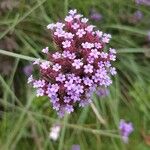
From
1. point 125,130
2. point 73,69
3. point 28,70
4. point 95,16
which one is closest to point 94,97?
point 125,130

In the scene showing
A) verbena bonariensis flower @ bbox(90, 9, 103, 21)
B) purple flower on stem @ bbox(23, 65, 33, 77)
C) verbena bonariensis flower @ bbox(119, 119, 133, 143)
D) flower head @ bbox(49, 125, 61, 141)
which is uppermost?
verbena bonariensis flower @ bbox(90, 9, 103, 21)

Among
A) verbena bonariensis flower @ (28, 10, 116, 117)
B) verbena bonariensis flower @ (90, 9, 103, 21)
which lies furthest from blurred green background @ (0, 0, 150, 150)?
verbena bonariensis flower @ (28, 10, 116, 117)

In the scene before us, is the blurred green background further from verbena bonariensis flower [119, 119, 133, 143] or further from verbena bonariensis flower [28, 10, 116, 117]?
verbena bonariensis flower [28, 10, 116, 117]

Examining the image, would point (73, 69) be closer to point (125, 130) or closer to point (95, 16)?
point (125, 130)

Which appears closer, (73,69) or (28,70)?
(73,69)

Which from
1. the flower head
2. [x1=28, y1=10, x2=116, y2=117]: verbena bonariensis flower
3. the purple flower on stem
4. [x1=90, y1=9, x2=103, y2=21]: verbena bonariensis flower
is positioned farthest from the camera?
[x1=90, y1=9, x2=103, y2=21]: verbena bonariensis flower

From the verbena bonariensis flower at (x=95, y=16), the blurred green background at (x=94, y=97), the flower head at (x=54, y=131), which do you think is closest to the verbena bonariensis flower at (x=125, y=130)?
the blurred green background at (x=94, y=97)
